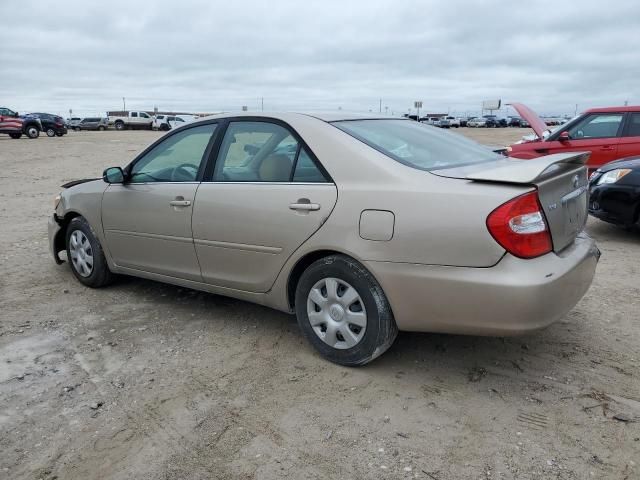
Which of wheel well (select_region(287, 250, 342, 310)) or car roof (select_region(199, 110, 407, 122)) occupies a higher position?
car roof (select_region(199, 110, 407, 122))

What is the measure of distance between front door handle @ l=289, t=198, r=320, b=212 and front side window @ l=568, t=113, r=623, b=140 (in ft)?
23.3

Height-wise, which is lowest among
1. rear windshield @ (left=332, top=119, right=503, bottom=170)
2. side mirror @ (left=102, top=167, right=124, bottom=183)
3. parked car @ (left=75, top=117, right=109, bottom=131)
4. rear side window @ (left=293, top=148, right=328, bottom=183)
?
side mirror @ (left=102, top=167, right=124, bottom=183)

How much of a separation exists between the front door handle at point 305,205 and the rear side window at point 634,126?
23.5 feet

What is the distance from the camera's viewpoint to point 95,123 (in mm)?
55844

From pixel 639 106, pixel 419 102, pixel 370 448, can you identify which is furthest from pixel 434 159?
pixel 419 102

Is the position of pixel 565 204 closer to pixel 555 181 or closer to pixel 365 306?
pixel 555 181

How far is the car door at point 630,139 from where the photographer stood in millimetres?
8462

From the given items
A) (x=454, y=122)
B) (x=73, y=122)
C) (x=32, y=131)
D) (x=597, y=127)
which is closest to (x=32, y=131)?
(x=32, y=131)

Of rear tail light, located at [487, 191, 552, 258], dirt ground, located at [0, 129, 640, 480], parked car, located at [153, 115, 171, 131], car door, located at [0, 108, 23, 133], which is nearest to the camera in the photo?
dirt ground, located at [0, 129, 640, 480]

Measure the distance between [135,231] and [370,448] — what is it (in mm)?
2652

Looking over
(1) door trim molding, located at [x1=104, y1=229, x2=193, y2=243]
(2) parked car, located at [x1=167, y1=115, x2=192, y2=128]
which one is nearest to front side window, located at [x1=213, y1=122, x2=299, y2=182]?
(1) door trim molding, located at [x1=104, y1=229, x2=193, y2=243]

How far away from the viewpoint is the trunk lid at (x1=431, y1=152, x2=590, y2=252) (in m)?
2.88

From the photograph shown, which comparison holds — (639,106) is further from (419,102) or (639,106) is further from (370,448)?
(419,102)

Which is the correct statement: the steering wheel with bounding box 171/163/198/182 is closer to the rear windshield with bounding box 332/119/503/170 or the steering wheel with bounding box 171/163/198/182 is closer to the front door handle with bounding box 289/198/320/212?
the front door handle with bounding box 289/198/320/212
